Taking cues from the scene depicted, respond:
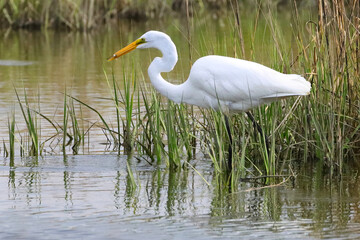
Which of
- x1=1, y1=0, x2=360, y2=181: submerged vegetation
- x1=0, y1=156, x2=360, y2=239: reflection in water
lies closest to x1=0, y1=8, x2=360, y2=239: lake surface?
x1=0, y1=156, x2=360, y2=239: reflection in water

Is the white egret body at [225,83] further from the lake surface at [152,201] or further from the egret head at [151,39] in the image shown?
the lake surface at [152,201]

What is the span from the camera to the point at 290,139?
21.6ft

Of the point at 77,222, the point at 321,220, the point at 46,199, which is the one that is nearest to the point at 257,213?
the point at 321,220

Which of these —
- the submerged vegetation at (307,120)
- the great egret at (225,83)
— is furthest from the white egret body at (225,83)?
the submerged vegetation at (307,120)

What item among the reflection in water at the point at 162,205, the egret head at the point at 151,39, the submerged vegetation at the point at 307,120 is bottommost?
the reflection in water at the point at 162,205

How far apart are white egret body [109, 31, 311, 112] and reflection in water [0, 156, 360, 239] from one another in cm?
61

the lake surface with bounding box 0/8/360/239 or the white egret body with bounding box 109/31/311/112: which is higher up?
the white egret body with bounding box 109/31/311/112

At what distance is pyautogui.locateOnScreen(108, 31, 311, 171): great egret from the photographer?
5.94m

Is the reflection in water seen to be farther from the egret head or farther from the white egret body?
the egret head

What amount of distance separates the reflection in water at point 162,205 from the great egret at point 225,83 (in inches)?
23.9

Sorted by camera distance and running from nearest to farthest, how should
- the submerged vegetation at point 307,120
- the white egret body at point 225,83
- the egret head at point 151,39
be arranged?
1. the white egret body at point 225,83
2. the submerged vegetation at point 307,120
3. the egret head at point 151,39

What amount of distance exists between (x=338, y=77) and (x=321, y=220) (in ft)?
6.02

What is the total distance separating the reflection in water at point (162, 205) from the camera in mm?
4688

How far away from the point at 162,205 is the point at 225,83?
129cm
